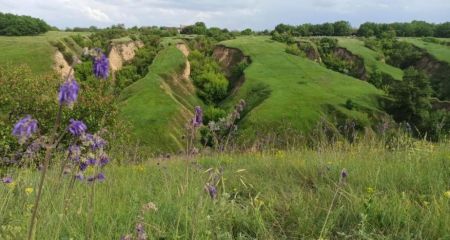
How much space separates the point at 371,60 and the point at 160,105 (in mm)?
60476

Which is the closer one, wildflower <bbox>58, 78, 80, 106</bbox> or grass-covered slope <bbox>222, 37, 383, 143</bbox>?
wildflower <bbox>58, 78, 80, 106</bbox>

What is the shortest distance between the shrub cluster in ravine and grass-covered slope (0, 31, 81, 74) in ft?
74.3

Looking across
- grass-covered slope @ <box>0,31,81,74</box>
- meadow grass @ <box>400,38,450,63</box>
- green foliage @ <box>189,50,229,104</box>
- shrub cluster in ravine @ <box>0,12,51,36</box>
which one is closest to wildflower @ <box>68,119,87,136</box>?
grass-covered slope @ <box>0,31,81,74</box>

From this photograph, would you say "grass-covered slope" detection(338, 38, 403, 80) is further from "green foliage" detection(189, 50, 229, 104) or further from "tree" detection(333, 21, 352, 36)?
"tree" detection(333, 21, 352, 36)

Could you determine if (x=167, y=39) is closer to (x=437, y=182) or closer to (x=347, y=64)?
(x=347, y=64)

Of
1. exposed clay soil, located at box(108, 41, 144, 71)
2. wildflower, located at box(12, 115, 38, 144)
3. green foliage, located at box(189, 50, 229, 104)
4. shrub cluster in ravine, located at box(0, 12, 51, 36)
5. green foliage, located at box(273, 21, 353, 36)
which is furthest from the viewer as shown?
green foliage, located at box(273, 21, 353, 36)

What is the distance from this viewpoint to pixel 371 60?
399 ft

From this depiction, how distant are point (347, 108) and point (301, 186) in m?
79.7

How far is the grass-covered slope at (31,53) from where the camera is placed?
92963 millimetres

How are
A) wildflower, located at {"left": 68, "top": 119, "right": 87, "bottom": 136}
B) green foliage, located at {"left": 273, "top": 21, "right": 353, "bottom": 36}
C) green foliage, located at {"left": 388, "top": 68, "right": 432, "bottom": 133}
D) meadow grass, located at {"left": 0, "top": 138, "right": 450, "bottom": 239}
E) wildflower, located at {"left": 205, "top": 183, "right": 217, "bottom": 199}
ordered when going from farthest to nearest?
green foliage, located at {"left": 273, "top": 21, "right": 353, "bottom": 36} → green foliage, located at {"left": 388, "top": 68, "right": 432, "bottom": 133} → meadow grass, located at {"left": 0, "top": 138, "right": 450, "bottom": 239} → wildflower, located at {"left": 205, "top": 183, "right": 217, "bottom": 199} → wildflower, located at {"left": 68, "top": 119, "right": 87, "bottom": 136}

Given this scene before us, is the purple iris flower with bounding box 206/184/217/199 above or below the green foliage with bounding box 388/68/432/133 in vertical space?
above

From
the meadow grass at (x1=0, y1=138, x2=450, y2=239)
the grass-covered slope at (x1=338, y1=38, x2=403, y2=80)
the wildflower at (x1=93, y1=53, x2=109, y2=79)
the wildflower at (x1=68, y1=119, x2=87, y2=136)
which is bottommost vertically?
the grass-covered slope at (x1=338, y1=38, x2=403, y2=80)

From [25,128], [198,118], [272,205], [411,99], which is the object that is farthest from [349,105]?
[25,128]

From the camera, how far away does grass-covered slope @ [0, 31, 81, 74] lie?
9296cm
